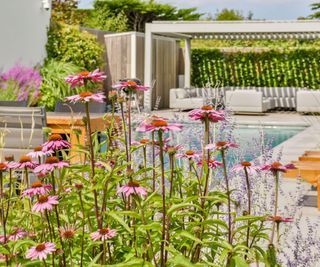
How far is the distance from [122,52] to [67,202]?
17366mm

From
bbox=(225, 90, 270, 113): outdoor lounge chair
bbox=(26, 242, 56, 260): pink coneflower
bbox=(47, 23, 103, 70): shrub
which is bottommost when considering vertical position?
bbox=(225, 90, 270, 113): outdoor lounge chair

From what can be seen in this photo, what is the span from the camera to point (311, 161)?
7164 mm

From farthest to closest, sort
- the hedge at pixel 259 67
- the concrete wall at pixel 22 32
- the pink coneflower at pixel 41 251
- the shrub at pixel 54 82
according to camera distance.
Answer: the hedge at pixel 259 67 < the shrub at pixel 54 82 < the concrete wall at pixel 22 32 < the pink coneflower at pixel 41 251

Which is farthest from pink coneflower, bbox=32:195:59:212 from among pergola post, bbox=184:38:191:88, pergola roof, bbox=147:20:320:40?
pergola post, bbox=184:38:191:88

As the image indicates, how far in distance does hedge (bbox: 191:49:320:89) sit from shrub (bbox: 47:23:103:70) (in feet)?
16.7

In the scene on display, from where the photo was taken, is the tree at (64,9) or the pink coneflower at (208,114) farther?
the tree at (64,9)

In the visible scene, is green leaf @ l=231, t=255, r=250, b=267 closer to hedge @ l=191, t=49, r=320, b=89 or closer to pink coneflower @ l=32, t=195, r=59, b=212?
pink coneflower @ l=32, t=195, r=59, b=212

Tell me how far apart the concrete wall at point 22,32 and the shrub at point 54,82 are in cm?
53

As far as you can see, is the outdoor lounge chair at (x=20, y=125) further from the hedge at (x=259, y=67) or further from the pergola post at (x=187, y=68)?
the hedge at (x=259, y=67)

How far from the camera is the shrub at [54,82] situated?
50.2ft

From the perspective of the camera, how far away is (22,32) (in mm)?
15875

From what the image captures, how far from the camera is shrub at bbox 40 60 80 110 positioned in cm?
1530

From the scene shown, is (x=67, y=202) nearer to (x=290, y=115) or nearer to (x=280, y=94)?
(x=290, y=115)

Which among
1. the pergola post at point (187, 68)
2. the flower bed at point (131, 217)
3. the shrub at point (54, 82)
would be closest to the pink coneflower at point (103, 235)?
the flower bed at point (131, 217)
